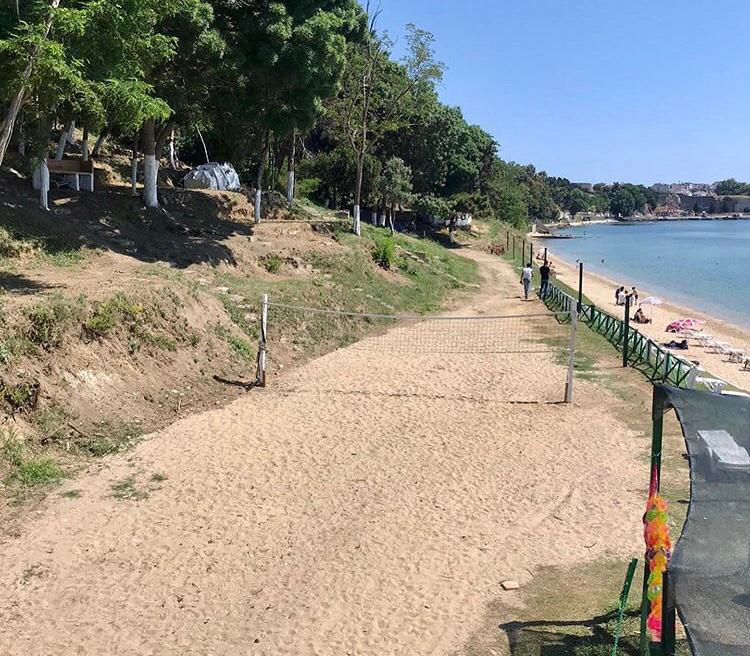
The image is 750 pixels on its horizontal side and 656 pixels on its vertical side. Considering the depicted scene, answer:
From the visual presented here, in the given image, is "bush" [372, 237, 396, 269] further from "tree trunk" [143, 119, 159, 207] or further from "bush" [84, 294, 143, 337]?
"bush" [84, 294, 143, 337]

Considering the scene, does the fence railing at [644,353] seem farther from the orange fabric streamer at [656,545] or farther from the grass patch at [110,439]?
the orange fabric streamer at [656,545]

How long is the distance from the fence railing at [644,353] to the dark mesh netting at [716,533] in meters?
9.51

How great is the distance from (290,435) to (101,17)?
8205 millimetres

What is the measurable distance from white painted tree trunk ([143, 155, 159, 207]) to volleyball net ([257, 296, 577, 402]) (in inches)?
298

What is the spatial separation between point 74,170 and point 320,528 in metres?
19.7

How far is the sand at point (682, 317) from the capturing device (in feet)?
71.8

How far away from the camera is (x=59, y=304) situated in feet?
40.8

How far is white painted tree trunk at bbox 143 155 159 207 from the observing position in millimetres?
23422

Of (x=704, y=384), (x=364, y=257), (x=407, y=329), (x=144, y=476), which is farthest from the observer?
(x=364, y=257)

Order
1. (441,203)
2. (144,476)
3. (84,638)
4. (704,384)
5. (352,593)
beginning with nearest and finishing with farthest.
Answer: (84,638), (352,593), (144,476), (704,384), (441,203)

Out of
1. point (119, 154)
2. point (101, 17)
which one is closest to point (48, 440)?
point (101, 17)

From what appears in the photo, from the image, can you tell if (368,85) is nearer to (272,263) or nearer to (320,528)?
(272,263)

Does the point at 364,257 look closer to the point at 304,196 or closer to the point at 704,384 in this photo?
the point at 704,384

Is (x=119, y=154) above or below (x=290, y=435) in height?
above
